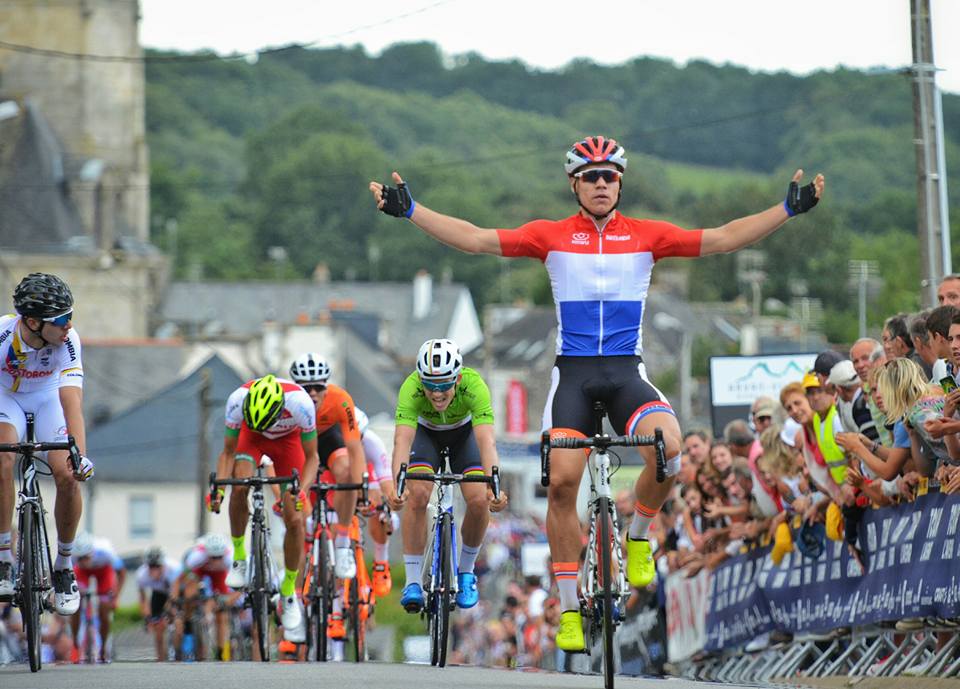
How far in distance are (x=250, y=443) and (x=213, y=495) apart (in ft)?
2.79

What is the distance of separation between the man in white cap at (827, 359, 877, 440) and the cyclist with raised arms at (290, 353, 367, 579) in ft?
12.8

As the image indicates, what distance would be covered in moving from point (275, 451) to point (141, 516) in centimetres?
5654

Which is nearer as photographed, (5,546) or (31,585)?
(31,585)

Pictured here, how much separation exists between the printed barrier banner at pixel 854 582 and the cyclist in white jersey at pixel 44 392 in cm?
544

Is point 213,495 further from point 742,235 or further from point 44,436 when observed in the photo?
point 742,235

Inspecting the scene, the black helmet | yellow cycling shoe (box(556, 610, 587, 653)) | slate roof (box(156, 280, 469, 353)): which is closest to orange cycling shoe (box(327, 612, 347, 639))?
the black helmet

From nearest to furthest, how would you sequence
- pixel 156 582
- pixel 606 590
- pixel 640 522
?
pixel 606 590 < pixel 640 522 < pixel 156 582

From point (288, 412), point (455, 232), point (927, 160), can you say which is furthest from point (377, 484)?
point (927, 160)

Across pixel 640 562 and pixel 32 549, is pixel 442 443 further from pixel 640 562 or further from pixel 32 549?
pixel 32 549

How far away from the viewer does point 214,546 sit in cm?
2269

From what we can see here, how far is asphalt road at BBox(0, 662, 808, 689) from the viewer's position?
1185 cm

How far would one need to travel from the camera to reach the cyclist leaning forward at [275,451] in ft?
51.0

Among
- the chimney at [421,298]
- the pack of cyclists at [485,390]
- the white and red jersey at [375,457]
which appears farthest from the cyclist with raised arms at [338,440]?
the chimney at [421,298]

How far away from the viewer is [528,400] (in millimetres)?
108438
